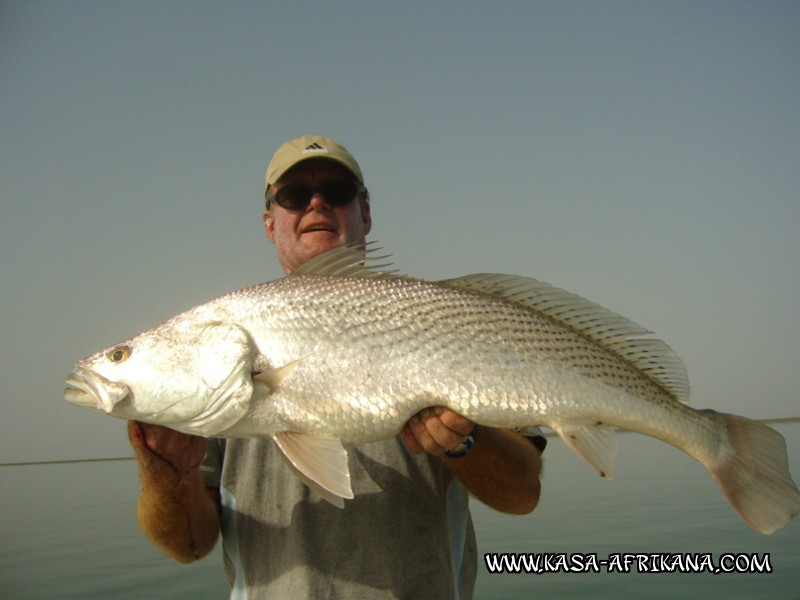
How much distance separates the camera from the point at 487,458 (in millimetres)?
3277

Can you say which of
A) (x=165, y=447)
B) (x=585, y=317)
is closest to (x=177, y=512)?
(x=165, y=447)

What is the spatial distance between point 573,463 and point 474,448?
31.0 metres

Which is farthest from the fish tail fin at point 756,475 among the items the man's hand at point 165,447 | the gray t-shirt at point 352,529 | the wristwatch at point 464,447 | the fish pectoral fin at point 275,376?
the man's hand at point 165,447

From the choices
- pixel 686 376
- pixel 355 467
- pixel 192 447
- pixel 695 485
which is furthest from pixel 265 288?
pixel 695 485

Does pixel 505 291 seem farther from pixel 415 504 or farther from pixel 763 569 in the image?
pixel 763 569

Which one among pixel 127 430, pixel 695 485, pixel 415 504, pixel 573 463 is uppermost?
pixel 127 430

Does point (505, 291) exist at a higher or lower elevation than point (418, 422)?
higher

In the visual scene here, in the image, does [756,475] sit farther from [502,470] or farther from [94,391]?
[94,391]

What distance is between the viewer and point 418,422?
289 centimetres

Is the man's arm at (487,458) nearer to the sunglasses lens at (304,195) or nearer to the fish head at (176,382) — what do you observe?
the fish head at (176,382)

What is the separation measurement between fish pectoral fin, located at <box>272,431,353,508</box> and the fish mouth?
82 cm

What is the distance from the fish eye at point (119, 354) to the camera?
2.90m

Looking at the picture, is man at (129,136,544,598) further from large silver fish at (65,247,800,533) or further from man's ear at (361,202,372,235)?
man's ear at (361,202,372,235)

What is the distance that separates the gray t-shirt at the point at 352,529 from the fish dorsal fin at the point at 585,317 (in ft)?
4.04
